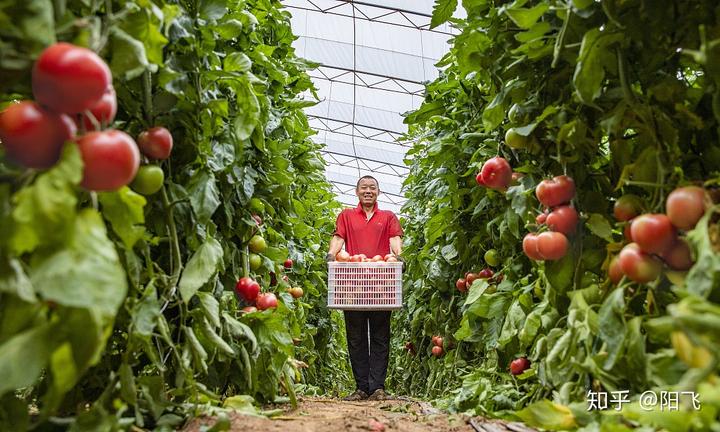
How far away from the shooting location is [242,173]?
2.55 m

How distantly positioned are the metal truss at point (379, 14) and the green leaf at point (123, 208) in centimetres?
884

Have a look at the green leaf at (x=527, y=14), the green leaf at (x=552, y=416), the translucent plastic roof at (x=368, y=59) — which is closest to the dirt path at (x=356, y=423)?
the green leaf at (x=552, y=416)

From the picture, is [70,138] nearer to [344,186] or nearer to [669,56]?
[669,56]

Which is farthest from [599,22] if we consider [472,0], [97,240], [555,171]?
[97,240]

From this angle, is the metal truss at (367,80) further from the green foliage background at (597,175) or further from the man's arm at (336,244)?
the green foliage background at (597,175)

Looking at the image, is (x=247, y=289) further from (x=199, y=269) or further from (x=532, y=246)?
(x=532, y=246)

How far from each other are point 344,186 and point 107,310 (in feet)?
63.0

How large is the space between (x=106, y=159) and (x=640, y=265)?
1174mm

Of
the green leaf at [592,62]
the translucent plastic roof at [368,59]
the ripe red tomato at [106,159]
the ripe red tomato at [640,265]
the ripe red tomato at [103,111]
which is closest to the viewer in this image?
the ripe red tomato at [106,159]

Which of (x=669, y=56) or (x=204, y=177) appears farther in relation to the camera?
(x=204, y=177)

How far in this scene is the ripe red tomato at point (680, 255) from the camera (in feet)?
4.52

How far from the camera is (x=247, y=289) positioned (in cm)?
262

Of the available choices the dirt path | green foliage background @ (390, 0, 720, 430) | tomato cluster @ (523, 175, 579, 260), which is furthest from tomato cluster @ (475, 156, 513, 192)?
the dirt path

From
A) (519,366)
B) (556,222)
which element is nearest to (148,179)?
(556,222)
